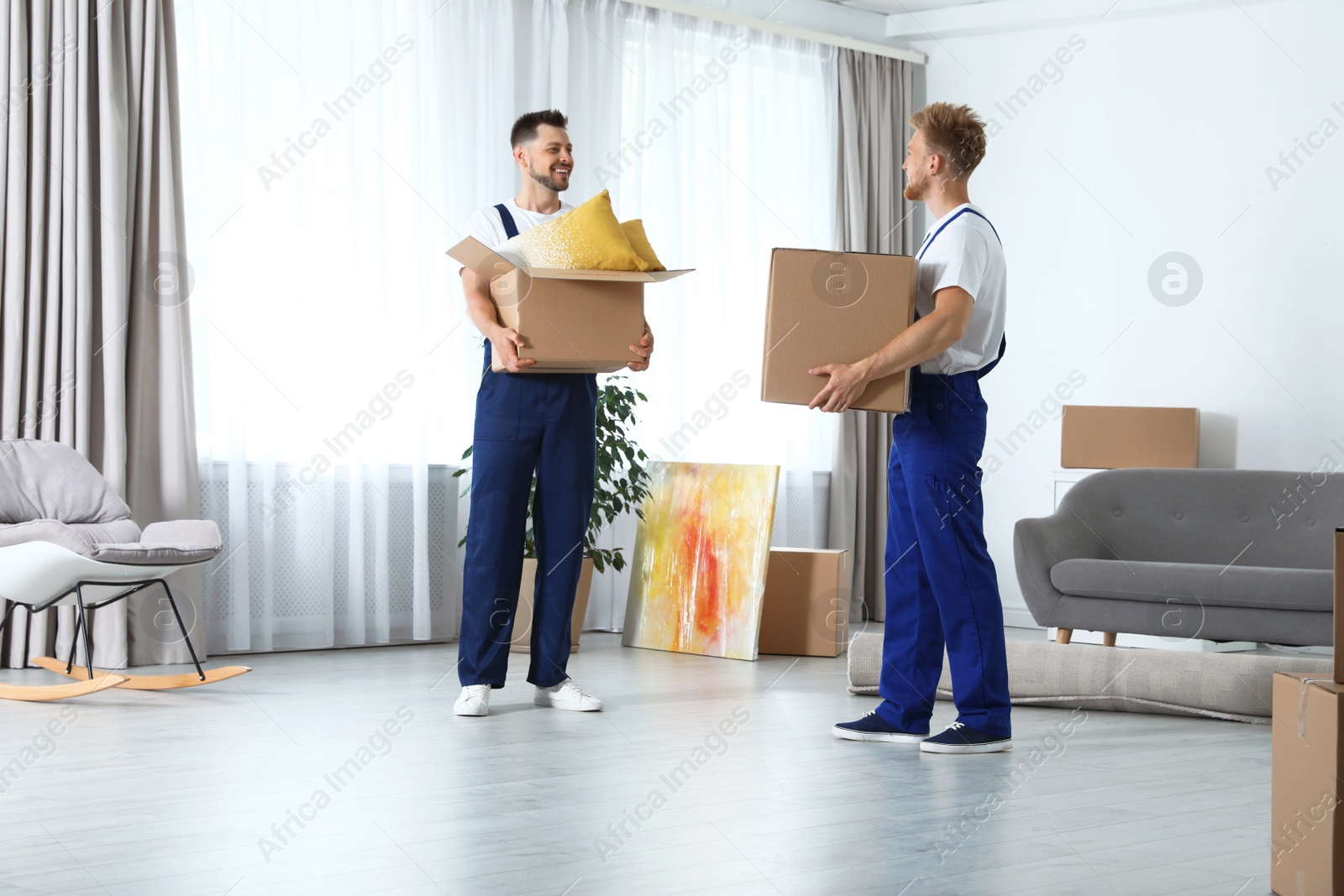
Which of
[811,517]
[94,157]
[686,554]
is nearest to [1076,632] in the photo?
[811,517]

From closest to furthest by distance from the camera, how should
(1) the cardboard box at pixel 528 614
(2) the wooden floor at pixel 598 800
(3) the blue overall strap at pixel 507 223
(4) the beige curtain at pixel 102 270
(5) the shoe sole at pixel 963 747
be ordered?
(2) the wooden floor at pixel 598 800, (5) the shoe sole at pixel 963 747, (3) the blue overall strap at pixel 507 223, (4) the beige curtain at pixel 102 270, (1) the cardboard box at pixel 528 614

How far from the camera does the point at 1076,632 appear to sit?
5.25 metres

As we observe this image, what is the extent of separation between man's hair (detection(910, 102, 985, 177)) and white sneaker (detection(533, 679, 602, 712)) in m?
1.57

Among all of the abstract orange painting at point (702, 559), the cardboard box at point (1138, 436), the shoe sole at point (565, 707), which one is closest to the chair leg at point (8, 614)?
the shoe sole at point (565, 707)

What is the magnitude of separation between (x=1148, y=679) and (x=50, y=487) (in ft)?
10.3

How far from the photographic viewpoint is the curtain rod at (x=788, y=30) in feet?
17.6

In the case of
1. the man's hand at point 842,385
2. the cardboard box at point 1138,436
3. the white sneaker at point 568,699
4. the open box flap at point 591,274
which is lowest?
the white sneaker at point 568,699

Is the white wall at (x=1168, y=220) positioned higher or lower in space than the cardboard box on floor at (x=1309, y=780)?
higher

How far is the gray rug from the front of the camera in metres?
3.35

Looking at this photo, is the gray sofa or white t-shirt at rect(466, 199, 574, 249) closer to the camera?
white t-shirt at rect(466, 199, 574, 249)

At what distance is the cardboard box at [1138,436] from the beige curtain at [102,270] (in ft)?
10.6

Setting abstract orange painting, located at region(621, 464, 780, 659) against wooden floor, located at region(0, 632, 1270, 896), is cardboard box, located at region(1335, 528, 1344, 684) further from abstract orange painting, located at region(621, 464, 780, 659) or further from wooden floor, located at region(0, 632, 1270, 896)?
abstract orange painting, located at region(621, 464, 780, 659)

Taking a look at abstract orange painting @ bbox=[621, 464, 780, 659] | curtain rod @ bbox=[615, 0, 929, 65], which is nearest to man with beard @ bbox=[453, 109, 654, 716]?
abstract orange painting @ bbox=[621, 464, 780, 659]

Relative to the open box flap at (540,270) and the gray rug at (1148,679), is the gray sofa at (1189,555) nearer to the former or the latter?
the gray rug at (1148,679)
